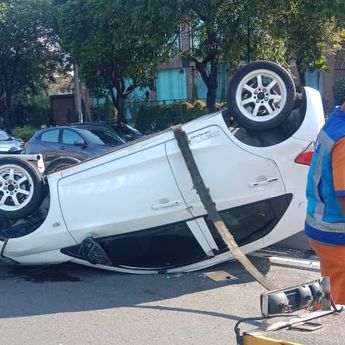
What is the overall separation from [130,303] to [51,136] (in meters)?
10.3

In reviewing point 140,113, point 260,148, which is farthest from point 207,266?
point 140,113

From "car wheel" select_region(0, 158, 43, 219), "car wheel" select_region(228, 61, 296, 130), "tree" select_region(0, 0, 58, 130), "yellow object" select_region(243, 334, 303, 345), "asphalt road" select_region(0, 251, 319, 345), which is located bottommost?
"asphalt road" select_region(0, 251, 319, 345)

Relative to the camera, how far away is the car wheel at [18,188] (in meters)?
6.07

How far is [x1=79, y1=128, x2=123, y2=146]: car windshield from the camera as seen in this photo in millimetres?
14289

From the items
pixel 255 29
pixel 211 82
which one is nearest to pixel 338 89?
pixel 211 82

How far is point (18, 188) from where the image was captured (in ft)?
20.1

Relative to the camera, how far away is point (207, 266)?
6.09 metres

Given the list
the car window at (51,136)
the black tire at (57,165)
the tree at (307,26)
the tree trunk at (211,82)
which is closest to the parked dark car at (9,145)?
the car window at (51,136)

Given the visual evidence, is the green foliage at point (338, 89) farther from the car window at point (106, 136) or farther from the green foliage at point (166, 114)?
the car window at point (106, 136)

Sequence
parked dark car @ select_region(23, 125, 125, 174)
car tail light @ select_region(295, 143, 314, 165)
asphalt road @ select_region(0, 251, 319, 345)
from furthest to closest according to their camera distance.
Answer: parked dark car @ select_region(23, 125, 125, 174), car tail light @ select_region(295, 143, 314, 165), asphalt road @ select_region(0, 251, 319, 345)

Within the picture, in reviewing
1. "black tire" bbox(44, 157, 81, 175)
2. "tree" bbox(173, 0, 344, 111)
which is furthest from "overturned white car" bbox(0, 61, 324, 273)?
"tree" bbox(173, 0, 344, 111)

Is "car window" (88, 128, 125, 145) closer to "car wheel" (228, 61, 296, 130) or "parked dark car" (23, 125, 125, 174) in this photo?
"parked dark car" (23, 125, 125, 174)

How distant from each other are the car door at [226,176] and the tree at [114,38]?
8.56 metres

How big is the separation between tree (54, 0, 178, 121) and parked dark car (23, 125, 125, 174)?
2.48 meters
